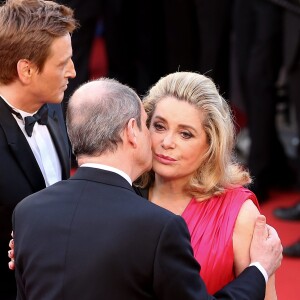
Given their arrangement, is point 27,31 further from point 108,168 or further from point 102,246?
point 102,246

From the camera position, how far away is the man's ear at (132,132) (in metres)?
2.22

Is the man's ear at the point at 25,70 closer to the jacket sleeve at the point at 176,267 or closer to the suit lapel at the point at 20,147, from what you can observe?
the suit lapel at the point at 20,147

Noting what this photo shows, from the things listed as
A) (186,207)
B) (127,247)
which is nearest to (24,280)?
(127,247)

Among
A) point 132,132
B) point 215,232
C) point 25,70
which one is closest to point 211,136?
point 215,232

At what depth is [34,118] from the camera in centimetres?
288

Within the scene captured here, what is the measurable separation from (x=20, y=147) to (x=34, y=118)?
0.43ft

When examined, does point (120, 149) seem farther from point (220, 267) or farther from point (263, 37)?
point (263, 37)

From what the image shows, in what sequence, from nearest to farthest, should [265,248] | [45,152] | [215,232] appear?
[265,248]
[215,232]
[45,152]

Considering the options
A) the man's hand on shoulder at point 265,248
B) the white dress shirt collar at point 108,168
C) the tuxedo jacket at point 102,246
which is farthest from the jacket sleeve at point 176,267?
the man's hand on shoulder at point 265,248

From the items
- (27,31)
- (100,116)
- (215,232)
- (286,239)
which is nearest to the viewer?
(100,116)

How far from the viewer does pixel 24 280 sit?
227cm

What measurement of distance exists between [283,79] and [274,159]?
1.22m

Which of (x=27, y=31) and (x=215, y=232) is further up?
(x=27, y=31)

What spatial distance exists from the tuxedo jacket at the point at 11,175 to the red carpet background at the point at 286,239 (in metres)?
1.59
